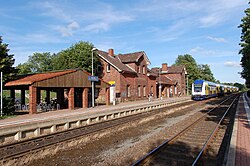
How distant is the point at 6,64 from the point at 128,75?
63.8ft

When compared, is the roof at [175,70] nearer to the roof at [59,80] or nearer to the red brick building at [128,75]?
the red brick building at [128,75]

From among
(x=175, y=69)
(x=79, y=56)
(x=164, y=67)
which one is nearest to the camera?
(x=79, y=56)

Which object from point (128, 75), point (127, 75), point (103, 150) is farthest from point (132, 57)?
point (103, 150)

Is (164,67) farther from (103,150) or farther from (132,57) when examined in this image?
(103,150)

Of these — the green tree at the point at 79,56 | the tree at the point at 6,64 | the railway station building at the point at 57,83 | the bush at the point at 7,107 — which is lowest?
the bush at the point at 7,107

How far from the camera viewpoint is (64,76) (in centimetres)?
2070

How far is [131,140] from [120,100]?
22.1 meters

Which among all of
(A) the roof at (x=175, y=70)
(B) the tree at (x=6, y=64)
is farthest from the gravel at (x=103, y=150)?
(A) the roof at (x=175, y=70)

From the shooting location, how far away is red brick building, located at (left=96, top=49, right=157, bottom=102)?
32909 millimetres

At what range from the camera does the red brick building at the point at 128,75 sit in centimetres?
3291

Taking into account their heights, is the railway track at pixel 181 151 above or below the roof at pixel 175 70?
below

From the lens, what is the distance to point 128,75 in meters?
34.9

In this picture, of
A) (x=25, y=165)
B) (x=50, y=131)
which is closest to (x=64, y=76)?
(x=50, y=131)

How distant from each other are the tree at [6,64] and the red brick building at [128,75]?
14287 mm
